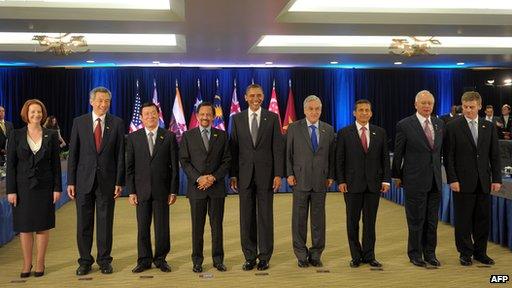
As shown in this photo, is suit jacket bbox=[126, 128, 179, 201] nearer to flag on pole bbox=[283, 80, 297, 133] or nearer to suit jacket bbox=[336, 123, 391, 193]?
suit jacket bbox=[336, 123, 391, 193]

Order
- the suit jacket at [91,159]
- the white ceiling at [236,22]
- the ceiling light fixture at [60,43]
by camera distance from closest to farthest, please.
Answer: the suit jacket at [91,159], the white ceiling at [236,22], the ceiling light fixture at [60,43]

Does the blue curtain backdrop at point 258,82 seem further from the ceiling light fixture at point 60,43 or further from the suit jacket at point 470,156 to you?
the suit jacket at point 470,156

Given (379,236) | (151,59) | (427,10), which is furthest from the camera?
(151,59)

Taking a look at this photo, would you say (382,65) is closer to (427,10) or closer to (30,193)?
(427,10)

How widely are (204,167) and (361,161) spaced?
50.3 inches

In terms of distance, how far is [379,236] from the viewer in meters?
5.89

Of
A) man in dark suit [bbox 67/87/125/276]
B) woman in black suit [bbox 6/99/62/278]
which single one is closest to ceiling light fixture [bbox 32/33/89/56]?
woman in black suit [bbox 6/99/62/278]

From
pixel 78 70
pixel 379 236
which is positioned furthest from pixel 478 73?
pixel 78 70

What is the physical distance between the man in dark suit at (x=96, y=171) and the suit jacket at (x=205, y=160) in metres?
0.52

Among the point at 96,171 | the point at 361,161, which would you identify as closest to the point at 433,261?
the point at 361,161

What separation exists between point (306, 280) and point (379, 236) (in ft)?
6.80

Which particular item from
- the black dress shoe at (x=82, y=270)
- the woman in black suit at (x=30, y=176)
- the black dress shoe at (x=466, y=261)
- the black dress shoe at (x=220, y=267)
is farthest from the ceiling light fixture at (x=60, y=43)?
the black dress shoe at (x=466, y=261)

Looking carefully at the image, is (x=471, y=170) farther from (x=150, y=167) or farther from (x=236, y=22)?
(x=236, y=22)

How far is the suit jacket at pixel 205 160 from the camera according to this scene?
420 cm
